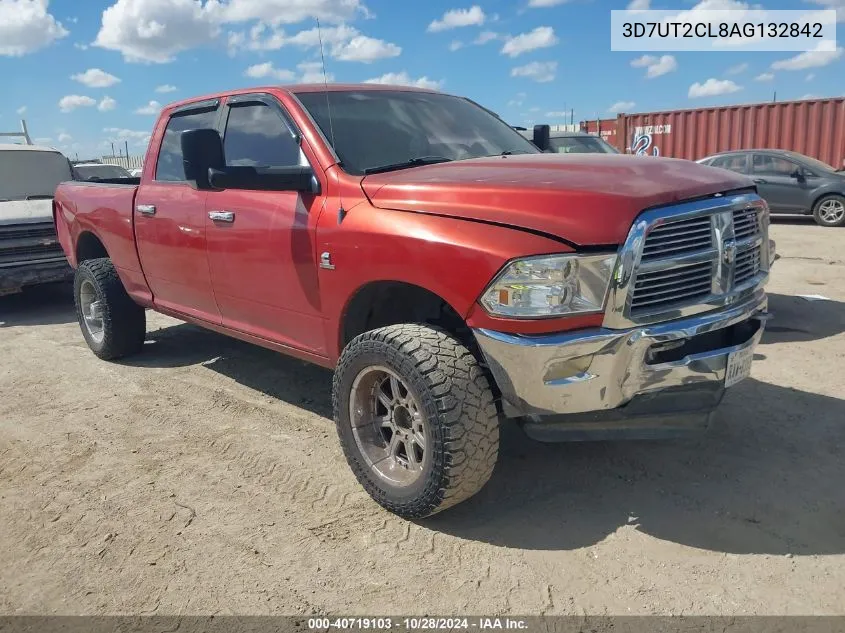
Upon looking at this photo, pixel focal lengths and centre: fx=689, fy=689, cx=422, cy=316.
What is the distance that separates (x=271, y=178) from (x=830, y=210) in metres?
12.7

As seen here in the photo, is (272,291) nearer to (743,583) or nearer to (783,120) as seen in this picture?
(743,583)

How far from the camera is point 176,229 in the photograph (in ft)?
14.5

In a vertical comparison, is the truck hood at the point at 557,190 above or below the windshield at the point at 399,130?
below

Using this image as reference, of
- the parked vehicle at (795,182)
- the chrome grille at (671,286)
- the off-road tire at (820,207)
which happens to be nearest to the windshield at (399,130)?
the chrome grille at (671,286)

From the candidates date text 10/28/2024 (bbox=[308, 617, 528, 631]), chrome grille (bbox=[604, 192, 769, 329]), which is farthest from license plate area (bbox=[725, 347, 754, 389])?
date text 10/28/2024 (bbox=[308, 617, 528, 631])

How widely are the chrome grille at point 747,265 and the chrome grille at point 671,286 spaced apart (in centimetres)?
25

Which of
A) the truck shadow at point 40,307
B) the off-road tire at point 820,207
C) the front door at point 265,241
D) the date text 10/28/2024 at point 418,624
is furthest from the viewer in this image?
the off-road tire at point 820,207

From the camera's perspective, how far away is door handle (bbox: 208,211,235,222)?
389cm

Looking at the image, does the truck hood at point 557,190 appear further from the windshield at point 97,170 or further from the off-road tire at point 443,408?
the windshield at point 97,170

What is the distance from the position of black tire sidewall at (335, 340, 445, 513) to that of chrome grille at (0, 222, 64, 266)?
6.05 meters

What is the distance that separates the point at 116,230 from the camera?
5.20 meters

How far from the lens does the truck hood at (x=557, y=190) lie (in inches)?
101

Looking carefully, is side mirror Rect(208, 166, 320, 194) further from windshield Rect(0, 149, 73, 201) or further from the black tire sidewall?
windshield Rect(0, 149, 73, 201)

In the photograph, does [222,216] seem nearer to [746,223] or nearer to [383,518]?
[383,518]
